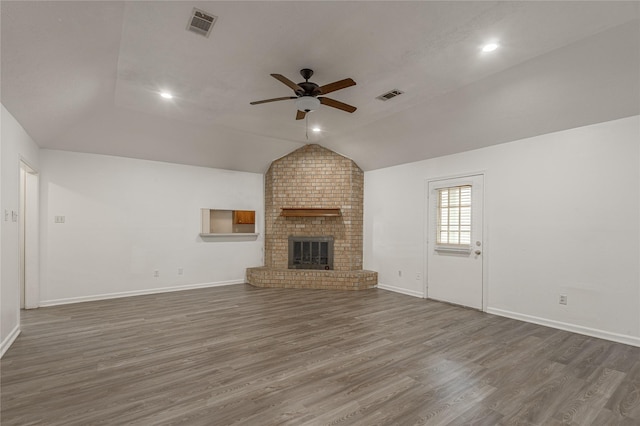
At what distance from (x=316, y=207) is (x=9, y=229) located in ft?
15.3

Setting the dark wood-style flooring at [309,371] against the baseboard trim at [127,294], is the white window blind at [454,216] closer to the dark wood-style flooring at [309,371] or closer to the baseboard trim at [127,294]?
the dark wood-style flooring at [309,371]

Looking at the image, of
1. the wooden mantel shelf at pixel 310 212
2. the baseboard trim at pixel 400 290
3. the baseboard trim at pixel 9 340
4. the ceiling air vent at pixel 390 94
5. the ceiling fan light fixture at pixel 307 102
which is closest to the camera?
the baseboard trim at pixel 9 340

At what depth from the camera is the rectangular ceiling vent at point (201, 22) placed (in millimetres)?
2500

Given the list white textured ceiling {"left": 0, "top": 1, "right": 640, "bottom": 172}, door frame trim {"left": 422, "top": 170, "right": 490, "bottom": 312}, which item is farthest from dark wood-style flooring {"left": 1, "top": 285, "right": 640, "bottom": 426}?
white textured ceiling {"left": 0, "top": 1, "right": 640, "bottom": 172}

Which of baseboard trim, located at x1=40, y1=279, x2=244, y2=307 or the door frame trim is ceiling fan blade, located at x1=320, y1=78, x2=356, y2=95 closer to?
the door frame trim

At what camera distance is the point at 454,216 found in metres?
5.25

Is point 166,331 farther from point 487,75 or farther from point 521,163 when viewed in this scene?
point 521,163

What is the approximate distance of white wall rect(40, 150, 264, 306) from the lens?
4988mm

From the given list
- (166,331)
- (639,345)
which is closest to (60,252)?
(166,331)

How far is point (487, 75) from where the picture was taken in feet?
11.5

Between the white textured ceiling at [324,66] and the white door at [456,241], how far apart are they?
687mm

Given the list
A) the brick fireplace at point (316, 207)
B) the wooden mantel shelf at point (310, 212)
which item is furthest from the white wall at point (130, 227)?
the wooden mantel shelf at point (310, 212)

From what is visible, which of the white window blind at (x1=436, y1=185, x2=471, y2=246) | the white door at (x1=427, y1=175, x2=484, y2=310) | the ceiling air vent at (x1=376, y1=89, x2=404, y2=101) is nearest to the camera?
the ceiling air vent at (x1=376, y1=89, x2=404, y2=101)

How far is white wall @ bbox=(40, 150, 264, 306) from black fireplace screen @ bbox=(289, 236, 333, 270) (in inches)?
37.6
